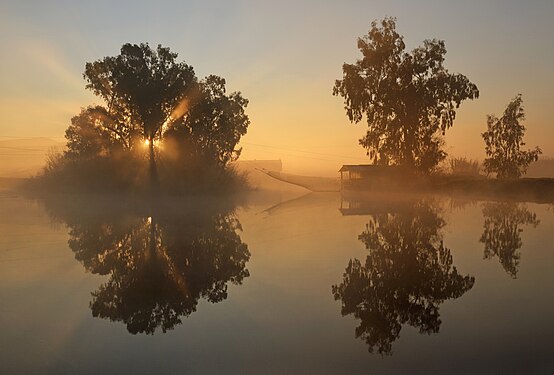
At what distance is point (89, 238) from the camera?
1789 centimetres

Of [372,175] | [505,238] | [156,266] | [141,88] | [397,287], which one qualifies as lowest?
[156,266]

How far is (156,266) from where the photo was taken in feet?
39.9

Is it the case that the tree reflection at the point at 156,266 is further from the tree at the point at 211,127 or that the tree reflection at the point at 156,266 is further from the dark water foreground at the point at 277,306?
the tree at the point at 211,127

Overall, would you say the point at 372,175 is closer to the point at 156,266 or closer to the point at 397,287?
the point at 156,266

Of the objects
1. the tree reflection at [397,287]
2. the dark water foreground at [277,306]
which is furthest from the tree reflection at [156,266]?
the tree reflection at [397,287]

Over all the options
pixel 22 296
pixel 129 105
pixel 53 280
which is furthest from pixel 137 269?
pixel 129 105

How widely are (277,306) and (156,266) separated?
4809 millimetres

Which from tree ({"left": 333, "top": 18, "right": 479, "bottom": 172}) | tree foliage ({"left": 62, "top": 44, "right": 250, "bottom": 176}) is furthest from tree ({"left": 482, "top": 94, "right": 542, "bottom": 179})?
tree foliage ({"left": 62, "top": 44, "right": 250, "bottom": 176})

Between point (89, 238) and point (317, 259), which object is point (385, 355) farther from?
point (89, 238)

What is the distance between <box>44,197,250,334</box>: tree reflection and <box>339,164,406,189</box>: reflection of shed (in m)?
51.2

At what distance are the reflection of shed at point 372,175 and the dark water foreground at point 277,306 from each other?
52047 mm

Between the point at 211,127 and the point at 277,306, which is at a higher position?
the point at 211,127

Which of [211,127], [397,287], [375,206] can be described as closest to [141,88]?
[211,127]

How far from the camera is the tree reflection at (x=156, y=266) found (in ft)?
27.3
